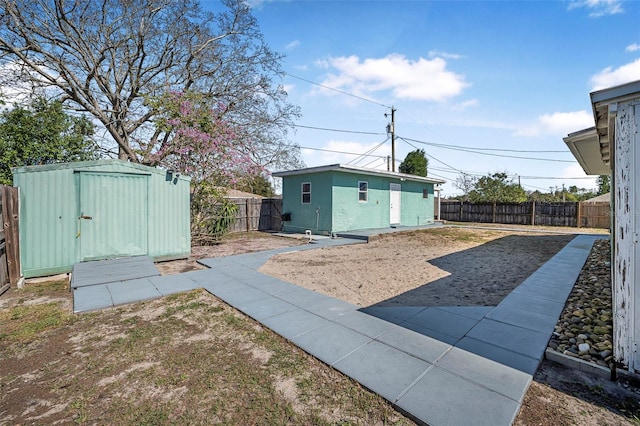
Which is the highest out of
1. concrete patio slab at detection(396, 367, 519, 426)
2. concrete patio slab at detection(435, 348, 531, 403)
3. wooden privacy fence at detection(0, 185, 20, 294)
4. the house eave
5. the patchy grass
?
the house eave

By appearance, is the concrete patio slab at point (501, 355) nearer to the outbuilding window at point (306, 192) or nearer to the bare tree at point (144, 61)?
the outbuilding window at point (306, 192)

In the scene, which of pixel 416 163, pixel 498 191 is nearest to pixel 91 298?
pixel 416 163

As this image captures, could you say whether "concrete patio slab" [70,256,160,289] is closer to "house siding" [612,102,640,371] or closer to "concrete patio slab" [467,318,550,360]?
Result: "concrete patio slab" [467,318,550,360]

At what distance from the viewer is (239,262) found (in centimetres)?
682

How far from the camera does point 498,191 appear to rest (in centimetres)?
2162

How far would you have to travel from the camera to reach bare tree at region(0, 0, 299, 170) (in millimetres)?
10523

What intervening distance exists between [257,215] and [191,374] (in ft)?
40.5

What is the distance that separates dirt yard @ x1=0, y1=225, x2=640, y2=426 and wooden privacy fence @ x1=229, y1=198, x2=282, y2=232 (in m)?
9.14

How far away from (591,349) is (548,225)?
2010 cm

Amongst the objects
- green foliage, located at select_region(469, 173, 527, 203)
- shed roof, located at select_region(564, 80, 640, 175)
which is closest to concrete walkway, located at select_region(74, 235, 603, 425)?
shed roof, located at select_region(564, 80, 640, 175)

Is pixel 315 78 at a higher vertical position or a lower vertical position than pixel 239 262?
higher

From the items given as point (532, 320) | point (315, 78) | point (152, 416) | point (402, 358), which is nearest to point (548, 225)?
point (315, 78)

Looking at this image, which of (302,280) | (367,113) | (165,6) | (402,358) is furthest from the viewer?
(367,113)

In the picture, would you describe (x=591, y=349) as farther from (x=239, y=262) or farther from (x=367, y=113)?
(x=367, y=113)
